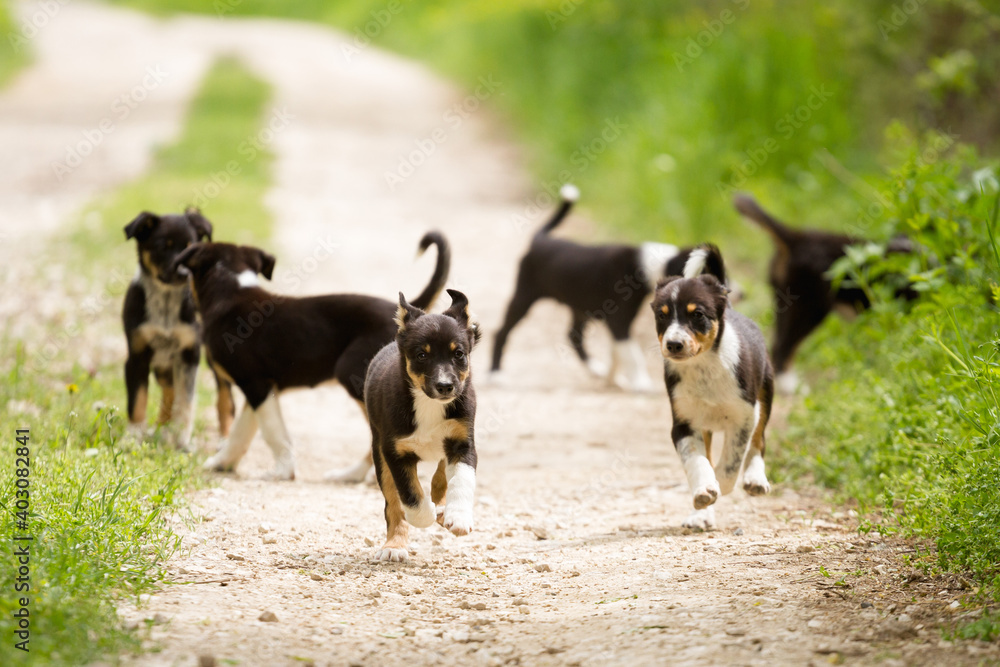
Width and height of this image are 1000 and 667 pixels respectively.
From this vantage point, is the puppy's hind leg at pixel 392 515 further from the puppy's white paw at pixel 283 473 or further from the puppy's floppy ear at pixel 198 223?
the puppy's floppy ear at pixel 198 223

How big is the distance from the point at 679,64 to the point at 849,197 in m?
2.96

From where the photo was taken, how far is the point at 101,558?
411 cm

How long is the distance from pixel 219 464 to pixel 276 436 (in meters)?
0.40

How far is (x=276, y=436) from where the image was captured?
247 inches

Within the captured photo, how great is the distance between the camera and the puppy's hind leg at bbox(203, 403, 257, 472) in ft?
20.7

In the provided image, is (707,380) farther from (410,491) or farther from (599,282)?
(599,282)

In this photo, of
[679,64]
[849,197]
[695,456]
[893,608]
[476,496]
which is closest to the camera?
[893,608]

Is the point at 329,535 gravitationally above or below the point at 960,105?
below

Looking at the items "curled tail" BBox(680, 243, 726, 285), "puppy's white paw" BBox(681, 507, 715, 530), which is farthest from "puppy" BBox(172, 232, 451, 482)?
"puppy's white paw" BBox(681, 507, 715, 530)

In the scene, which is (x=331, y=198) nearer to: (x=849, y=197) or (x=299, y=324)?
(x=849, y=197)

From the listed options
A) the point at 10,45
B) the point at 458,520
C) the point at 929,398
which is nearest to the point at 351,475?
the point at 458,520

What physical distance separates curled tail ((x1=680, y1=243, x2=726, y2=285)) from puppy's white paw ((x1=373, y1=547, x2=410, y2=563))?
1.99 metres

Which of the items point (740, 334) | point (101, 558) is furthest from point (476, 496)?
point (101, 558)

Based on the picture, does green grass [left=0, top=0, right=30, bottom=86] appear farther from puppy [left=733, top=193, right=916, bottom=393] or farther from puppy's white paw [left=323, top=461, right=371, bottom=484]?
puppy's white paw [left=323, top=461, right=371, bottom=484]
